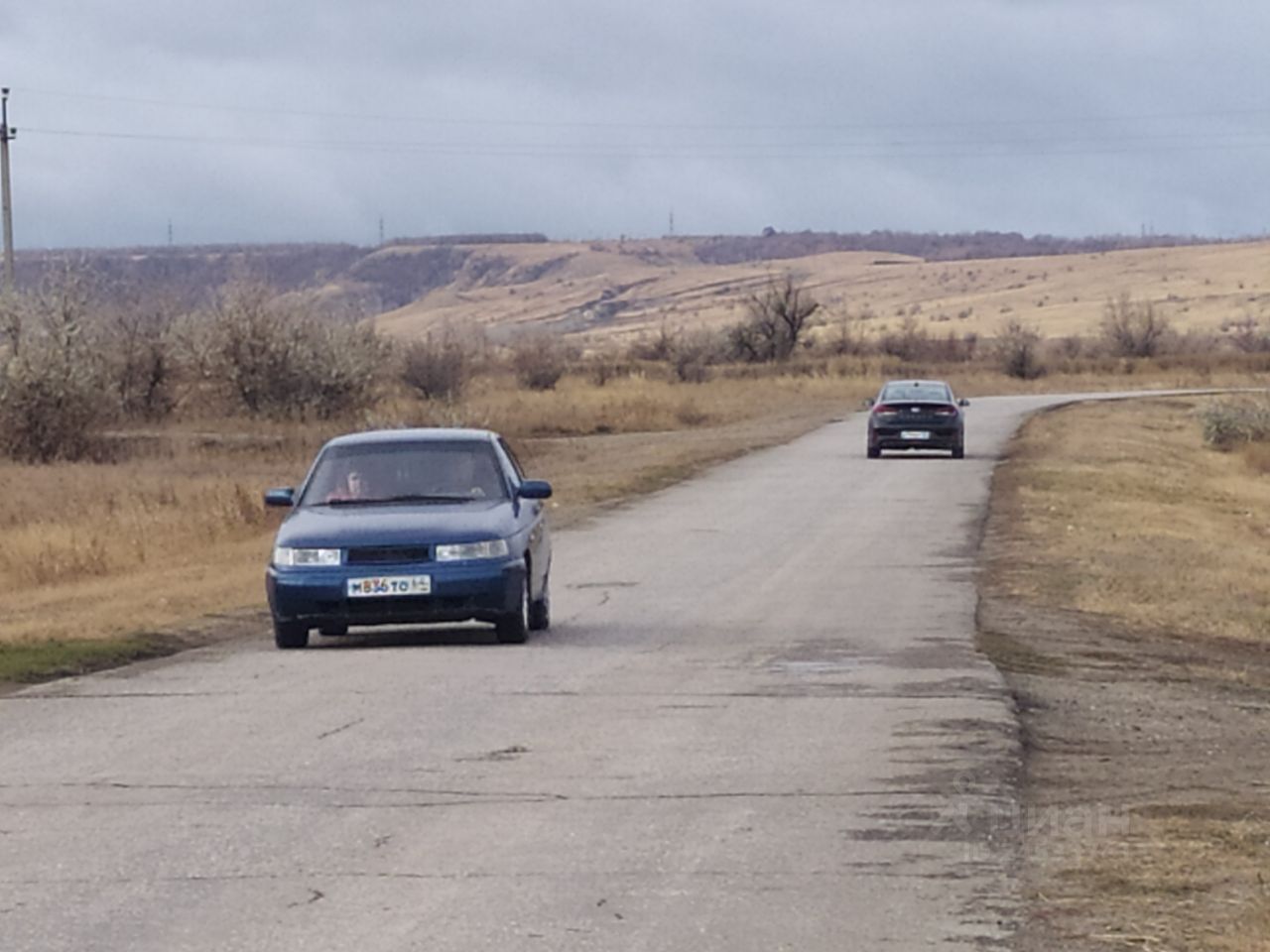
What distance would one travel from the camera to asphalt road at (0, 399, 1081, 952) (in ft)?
23.6

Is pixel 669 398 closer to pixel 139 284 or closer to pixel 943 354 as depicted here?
pixel 139 284

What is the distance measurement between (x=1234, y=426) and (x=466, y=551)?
42.5 metres

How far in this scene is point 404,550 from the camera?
49.1ft

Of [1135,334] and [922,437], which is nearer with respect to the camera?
[922,437]

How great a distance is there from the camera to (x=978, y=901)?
746cm

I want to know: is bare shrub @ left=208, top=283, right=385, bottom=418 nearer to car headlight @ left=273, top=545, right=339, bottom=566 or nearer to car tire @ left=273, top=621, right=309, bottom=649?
car tire @ left=273, top=621, right=309, bottom=649

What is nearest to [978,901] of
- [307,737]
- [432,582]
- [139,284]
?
[307,737]

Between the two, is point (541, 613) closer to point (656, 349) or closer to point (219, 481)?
point (219, 481)

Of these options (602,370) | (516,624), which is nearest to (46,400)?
(516,624)

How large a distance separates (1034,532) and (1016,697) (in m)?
13.3

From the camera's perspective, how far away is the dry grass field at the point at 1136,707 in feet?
24.8

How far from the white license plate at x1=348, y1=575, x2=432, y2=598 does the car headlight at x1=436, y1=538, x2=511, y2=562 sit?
0.62 ft

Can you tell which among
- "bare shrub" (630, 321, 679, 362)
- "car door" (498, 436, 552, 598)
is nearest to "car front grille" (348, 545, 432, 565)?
"car door" (498, 436, 552, 598)

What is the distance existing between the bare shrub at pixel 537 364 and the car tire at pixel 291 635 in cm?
6324
